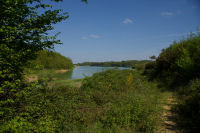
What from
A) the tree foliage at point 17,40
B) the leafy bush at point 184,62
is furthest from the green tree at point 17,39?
the leafy bush at point 184,62

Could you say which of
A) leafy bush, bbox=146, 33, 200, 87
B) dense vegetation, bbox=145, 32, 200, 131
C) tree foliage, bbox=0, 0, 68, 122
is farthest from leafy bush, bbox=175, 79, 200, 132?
tree foliage, bbox=0, 0, 68, 122

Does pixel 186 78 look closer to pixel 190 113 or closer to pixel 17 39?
pixel 190 113

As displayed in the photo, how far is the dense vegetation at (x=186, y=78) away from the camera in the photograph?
4326mm

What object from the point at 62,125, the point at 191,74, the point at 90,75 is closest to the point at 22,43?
the point at 62,125

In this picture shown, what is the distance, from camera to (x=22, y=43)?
314 cm

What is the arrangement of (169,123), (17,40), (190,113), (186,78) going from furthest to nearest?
(186,78) → (190,113) → (169,123) → (17,40)

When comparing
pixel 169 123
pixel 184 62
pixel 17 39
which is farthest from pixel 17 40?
pixel 184 62

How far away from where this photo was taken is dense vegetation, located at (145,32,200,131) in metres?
4.33

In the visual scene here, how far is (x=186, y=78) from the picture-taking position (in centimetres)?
922

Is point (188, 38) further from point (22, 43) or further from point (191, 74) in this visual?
point (22, 43)

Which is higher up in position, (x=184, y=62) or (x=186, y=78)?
(x=184, y=62)

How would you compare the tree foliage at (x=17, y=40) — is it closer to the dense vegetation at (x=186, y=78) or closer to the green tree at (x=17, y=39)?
the green tree at (x=17, y=39)

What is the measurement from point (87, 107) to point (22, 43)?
149 inches

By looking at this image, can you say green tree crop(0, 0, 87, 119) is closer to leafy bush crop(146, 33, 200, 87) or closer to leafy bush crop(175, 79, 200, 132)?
leafy bush crop(175, 79, 200, 132)
